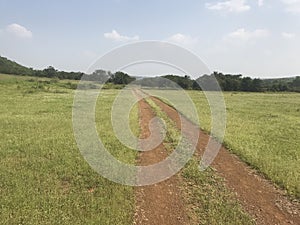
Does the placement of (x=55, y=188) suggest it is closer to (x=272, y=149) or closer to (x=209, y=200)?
(x=209, y=200)

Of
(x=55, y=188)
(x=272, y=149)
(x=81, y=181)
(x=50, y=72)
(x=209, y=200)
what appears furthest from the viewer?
(x=50, y=72)

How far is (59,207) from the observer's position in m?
7.73

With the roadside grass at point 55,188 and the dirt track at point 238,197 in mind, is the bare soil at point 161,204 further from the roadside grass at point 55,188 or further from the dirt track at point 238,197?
the roadside grass at point 55,188

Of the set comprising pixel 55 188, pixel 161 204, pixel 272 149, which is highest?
pixel 272 149

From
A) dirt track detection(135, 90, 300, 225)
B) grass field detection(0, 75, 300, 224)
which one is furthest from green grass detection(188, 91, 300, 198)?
dirt track detection(135, 90, 300, 225)

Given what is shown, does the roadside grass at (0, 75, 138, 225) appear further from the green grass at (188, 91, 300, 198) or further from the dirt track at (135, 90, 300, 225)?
the green grass at (188, 91, 300, 198)

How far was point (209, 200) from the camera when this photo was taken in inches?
328

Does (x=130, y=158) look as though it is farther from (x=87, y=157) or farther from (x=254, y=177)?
(x=254, y=177)

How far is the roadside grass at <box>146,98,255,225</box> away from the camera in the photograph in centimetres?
730

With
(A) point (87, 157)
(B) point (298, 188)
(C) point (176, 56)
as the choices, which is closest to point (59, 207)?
(A) point (87, 157)

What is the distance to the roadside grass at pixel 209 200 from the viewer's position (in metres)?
7.30

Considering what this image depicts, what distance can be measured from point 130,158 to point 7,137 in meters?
7.58

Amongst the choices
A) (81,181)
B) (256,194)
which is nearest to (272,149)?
(256,194)

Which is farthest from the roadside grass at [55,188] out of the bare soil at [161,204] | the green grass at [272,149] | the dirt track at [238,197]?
the green grass at [272,149]
